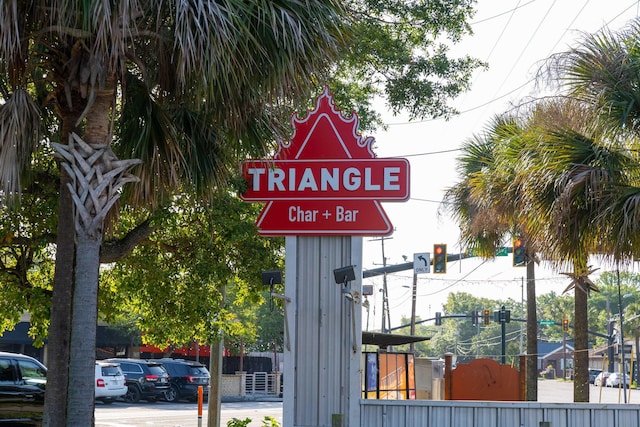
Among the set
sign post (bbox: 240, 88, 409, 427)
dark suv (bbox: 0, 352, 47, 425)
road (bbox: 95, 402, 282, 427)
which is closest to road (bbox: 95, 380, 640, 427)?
road (bbox: 95, 402, 282, 427)

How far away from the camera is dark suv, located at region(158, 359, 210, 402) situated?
3503 centimetres

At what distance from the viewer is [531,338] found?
25.9 meters

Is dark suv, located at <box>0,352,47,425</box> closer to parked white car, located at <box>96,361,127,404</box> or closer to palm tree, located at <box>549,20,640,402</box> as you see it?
palm tree, located at <box>549,20,640,402</box>

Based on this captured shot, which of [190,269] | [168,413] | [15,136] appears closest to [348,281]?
[190,269]

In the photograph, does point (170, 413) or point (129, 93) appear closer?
point (129, 93)

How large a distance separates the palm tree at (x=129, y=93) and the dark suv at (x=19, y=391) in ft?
24.1

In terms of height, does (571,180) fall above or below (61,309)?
above

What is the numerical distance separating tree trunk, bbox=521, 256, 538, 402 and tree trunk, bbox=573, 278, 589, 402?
452 cm

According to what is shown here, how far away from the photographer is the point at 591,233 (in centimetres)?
1181

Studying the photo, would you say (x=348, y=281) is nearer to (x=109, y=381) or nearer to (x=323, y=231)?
(x=323, y=231)

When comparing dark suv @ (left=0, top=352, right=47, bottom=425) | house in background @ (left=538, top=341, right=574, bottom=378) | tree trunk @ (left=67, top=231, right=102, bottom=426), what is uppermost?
tree trunk @ (left=67, top=231, right=102, bottom=426)

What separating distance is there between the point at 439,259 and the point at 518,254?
5539 millimetres


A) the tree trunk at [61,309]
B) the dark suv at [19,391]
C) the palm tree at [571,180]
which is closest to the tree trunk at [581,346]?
the palm tree at [571,180]

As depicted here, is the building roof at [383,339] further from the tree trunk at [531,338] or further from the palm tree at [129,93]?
the palm tree at [129,93]
